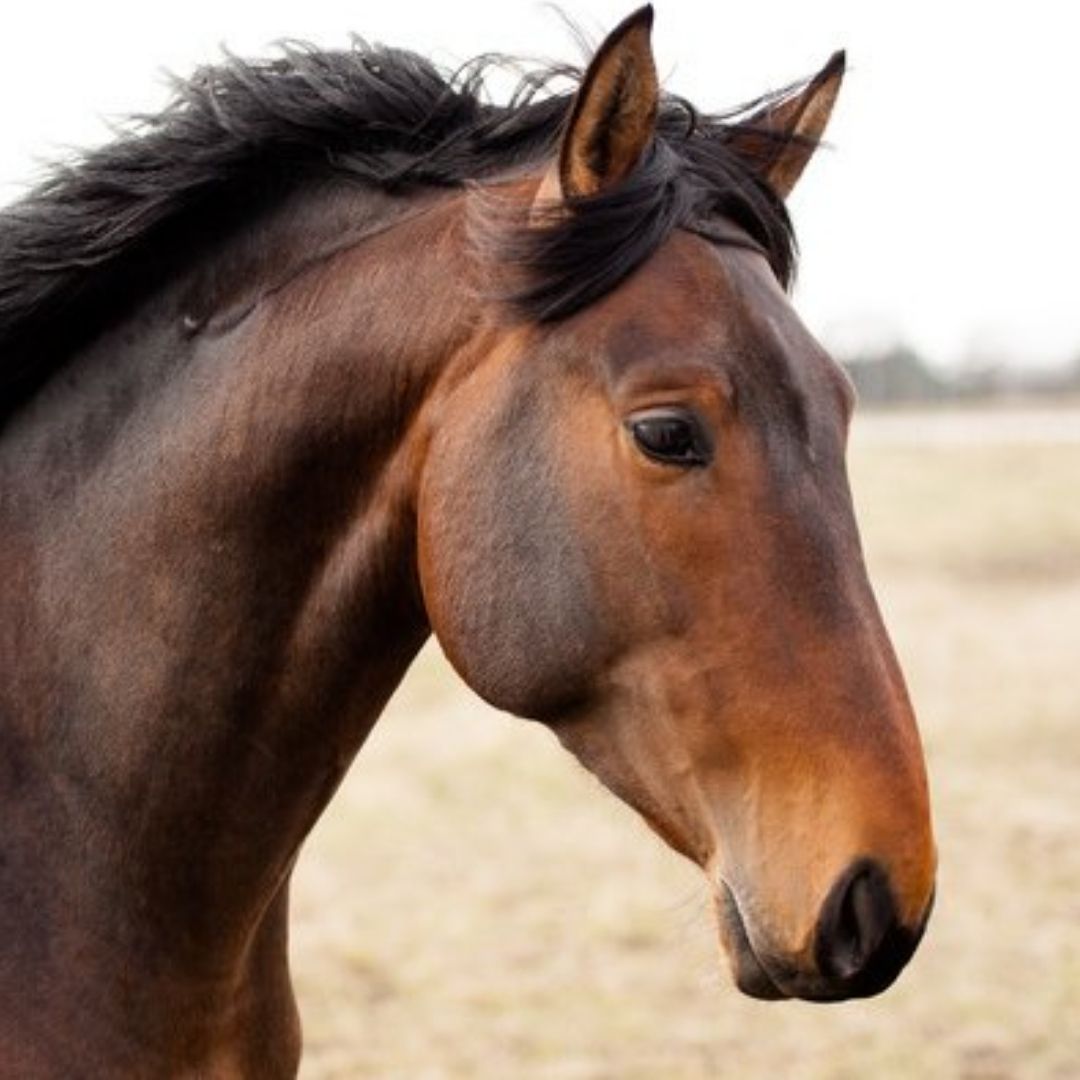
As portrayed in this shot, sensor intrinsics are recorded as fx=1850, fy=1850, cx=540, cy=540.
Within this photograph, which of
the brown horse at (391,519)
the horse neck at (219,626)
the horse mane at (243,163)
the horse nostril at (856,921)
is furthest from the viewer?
the horse mane at (243,163)

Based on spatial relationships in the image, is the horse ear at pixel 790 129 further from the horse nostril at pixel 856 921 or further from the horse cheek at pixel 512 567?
the horse nostril at pixel 856 921

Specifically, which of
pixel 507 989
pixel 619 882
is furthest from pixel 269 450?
pixel 619 882

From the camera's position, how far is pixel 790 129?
123 inches

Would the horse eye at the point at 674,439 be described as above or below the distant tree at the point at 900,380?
above

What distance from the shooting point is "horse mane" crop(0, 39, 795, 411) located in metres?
3.01

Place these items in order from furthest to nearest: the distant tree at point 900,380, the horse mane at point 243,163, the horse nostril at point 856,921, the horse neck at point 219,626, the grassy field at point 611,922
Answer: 1. the distant tree at point 900,380
2. the grassy field at point 611,922
3. the horse mane at point 243,163
4. the horse neck at point 219,626
5. the horse nostril at point 856,921

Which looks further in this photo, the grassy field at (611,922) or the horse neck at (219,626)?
the grassy field at (611,922)

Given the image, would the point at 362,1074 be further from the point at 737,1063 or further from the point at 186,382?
the point at 186,382

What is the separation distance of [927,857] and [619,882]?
7296 millimetres

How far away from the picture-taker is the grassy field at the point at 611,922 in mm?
7133

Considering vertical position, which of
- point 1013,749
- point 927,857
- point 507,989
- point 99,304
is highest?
point 99,304

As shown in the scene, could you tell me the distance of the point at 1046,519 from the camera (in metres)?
22.3

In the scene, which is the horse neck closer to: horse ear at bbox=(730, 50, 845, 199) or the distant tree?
horse ear at bbox=(730, 50, 845, 199)

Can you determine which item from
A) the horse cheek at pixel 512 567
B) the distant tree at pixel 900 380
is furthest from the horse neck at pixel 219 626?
the distant tree at pixel 900 380
